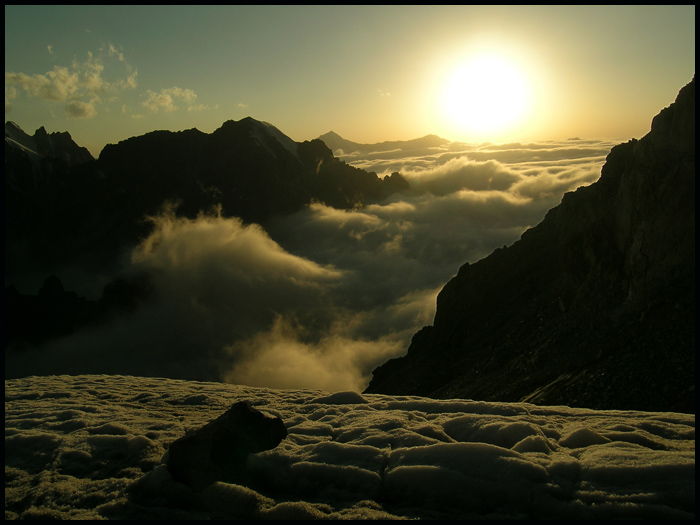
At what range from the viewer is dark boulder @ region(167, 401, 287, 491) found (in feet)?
27.2

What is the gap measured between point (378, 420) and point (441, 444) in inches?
103

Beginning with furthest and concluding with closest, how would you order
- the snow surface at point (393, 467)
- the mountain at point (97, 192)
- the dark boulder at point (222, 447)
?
the mountain at point (97, 192) → the dark boulder at point (222, 447) → the snow surface at point (393, 467)

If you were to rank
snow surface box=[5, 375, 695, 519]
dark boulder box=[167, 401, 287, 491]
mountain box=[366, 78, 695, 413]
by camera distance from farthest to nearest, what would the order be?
mountain box=[366, 78, 695, 413] < dark boulder box=[167, 401, 287, 491] < snow surface box=[5, 375, 695, 519]

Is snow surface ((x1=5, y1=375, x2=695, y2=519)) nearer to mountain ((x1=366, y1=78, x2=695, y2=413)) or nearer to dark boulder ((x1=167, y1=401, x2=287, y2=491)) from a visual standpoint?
dark boulder ((x1=167, y1=401, x2=287, y2=491))

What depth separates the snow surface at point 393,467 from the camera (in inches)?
294

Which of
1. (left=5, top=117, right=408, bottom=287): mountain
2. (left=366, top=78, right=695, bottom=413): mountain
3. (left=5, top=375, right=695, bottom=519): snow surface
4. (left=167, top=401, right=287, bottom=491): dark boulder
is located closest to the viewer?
(left=5, top=375, right=695, bottom=519): snow surface

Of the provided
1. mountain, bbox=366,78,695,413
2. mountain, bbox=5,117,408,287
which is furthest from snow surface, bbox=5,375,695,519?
mountain, bbox=5,117,408,287

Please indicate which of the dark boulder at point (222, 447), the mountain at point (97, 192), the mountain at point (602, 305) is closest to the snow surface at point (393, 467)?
the dark boulder at point (222, 447)

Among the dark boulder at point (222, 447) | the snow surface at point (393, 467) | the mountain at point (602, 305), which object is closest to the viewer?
the snow surface at point (393, 467)

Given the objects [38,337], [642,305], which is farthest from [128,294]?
[642,305]

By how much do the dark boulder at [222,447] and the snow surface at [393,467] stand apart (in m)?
0.20

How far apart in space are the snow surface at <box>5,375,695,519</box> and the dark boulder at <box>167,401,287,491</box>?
7.7 inches

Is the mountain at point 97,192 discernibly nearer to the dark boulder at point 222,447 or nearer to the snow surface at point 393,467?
the snow surface at point 393,467

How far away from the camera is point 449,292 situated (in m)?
48.5
